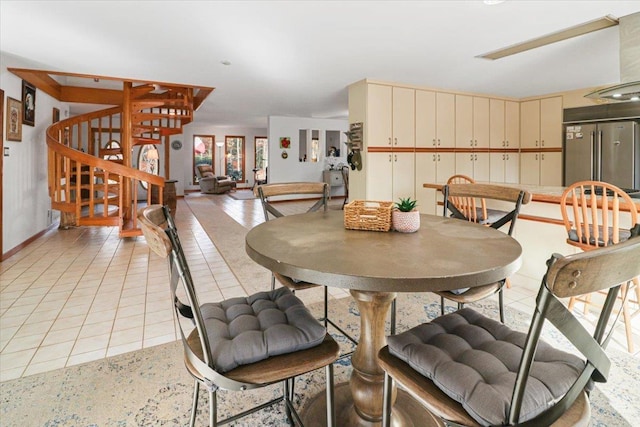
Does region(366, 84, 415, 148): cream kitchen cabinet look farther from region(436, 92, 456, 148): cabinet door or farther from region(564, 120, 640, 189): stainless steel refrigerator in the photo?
region(564, 120, 640, 189): stainless steel refrigerator

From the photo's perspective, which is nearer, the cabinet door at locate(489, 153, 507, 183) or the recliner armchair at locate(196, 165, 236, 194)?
the cabinet door at locate(489, 153, 507, 183)

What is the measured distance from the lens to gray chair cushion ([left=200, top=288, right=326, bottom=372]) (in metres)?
1.02

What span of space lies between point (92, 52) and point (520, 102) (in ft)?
22.1

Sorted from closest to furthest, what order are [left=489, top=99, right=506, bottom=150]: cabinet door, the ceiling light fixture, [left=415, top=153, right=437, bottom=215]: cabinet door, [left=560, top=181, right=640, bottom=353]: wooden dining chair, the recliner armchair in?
[left=560, top=181, right=640, bottom=353]: wooden dining chair, the ceiling light fixture, [left=415, top=153, right=437, bottom=215]: cabinet door, [left=489, top=99, right=506, bottom=150]: cabinet door, the recliner armchair

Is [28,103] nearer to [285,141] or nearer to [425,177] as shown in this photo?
[285,141]

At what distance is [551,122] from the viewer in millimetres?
6035

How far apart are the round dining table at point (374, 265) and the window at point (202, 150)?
1184cm

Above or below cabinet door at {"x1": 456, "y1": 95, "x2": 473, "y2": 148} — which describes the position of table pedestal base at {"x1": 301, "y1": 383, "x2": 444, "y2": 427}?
below

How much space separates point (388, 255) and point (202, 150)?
12812 mm

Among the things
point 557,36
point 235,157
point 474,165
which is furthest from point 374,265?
point 235,157

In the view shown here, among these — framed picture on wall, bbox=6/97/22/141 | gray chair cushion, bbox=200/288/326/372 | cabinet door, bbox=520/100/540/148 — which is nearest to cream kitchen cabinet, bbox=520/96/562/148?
cabinet door, bbox=520/100/540/148

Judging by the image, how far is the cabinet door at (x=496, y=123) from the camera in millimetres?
6162

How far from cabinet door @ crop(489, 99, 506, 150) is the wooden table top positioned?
17.6 feet

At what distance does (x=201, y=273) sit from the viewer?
3.60 metres
